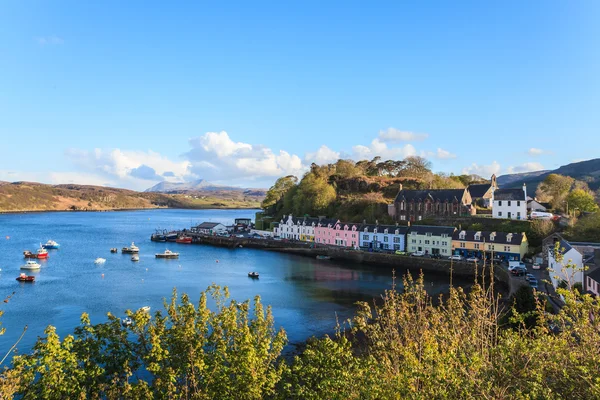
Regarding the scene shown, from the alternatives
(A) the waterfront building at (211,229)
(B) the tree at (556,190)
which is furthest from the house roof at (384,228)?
(A) the waterfront building at (211,229)

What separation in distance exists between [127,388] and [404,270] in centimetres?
3977

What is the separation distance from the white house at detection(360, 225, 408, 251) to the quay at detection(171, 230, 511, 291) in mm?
2910

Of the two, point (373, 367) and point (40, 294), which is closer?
point (373, 367)

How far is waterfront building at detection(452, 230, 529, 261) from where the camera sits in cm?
4300

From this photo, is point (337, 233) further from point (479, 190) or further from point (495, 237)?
point (479, 190)

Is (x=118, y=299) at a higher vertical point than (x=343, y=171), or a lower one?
lower

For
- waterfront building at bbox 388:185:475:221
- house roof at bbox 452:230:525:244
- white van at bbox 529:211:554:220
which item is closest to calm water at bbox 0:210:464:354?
house roof at bbox 452:230:525:244

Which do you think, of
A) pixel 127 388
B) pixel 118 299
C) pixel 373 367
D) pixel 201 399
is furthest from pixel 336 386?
pixel 118 299

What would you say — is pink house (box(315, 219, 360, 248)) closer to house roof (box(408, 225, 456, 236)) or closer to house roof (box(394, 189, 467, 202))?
house roof (box(408, 225, 456, 236))

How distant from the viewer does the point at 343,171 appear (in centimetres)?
8712

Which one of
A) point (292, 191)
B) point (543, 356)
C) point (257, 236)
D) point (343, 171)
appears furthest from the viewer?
point (343, 171)

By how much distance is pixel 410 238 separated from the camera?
51438 millimetres

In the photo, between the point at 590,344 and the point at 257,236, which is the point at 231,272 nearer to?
the point at 257,236

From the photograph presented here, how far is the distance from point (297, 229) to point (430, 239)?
2324 cm
